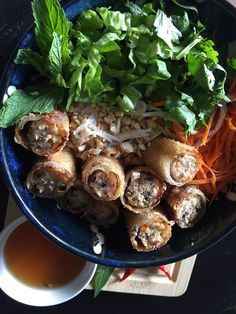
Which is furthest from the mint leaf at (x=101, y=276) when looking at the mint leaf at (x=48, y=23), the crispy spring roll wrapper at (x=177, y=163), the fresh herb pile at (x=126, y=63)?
the mint leaf at (x=48, y=23)

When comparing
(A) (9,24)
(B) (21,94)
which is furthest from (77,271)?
(A) (9,24)

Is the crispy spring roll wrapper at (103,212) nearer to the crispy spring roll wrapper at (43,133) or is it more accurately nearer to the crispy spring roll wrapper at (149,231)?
the crispy spring roll wrapper at (149,231)

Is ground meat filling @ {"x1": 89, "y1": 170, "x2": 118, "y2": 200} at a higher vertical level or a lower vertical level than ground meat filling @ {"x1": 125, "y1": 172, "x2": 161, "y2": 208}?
higher

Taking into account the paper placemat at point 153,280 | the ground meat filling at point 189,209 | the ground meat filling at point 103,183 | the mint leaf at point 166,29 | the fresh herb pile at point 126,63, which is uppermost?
the mint leaf at point 166,29

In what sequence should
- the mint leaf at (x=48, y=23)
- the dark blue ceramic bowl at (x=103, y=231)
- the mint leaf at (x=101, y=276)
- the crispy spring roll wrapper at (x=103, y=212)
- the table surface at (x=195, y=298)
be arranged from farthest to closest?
the table surface at (x=195, y=298) → the mint leaf at (x=101, y=276) → the crispy spring roll wrapper at (x=103, y=212) → the dark blue ceramic bowl at (x=103, y=231) → the mint leaf at (x=48, y=23)

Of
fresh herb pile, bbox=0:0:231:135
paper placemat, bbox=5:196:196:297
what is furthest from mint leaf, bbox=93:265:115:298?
fresh herb pile, bbox=0:0:231:135

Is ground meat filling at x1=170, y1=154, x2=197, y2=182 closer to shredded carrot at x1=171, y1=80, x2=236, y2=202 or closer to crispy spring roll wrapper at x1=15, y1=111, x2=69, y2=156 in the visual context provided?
shredded carrot at x1=171, y1=80, x2=236, y2=202

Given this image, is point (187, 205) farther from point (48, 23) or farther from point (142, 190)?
point (48, 23)
